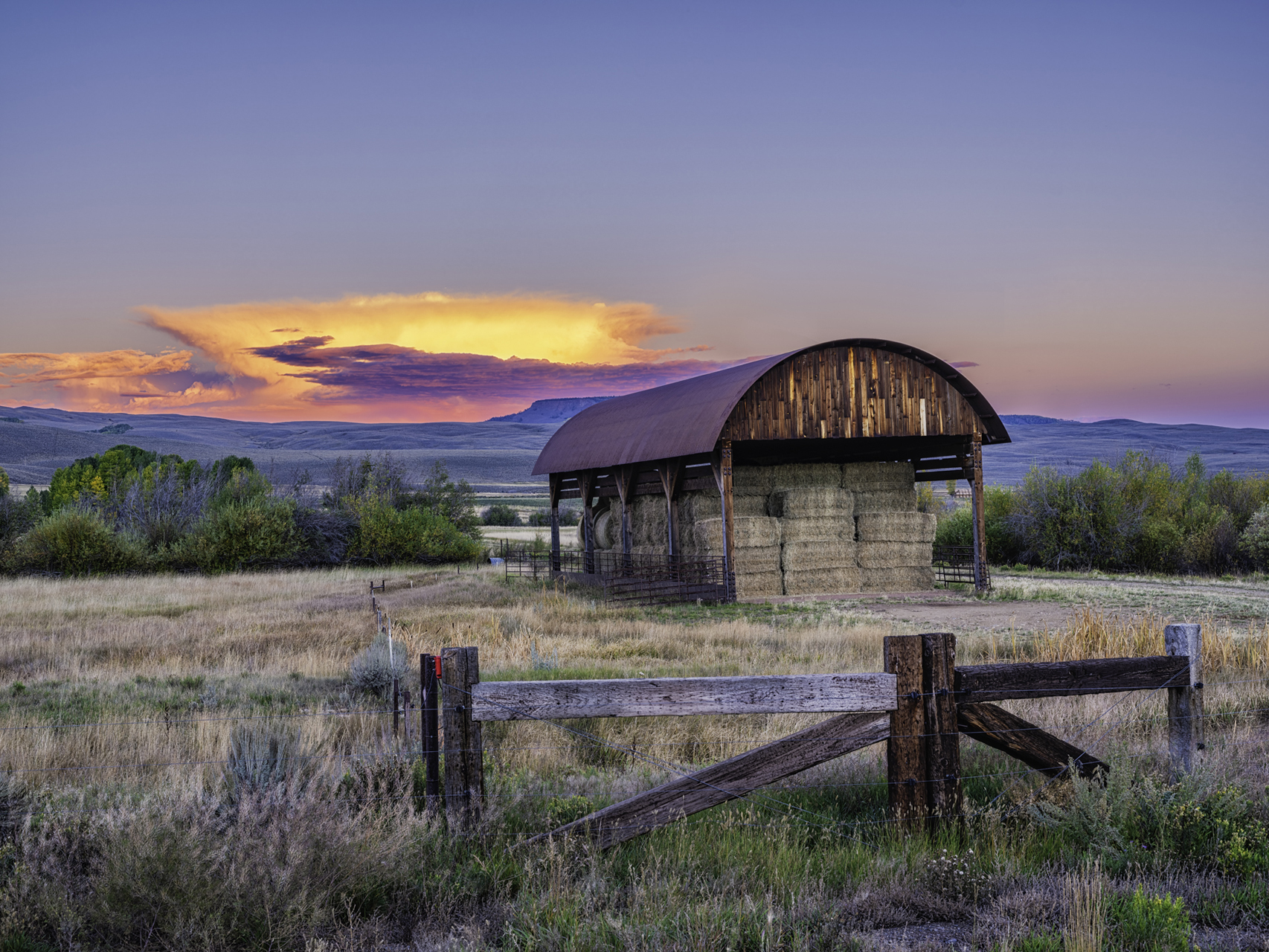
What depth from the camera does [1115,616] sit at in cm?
1309

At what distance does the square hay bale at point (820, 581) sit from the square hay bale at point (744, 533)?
43.2 inches

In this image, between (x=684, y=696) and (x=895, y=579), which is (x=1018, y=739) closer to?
(x=684, y=696)

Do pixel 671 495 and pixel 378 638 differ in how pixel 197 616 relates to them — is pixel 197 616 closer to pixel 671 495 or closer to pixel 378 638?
pixel 378 638

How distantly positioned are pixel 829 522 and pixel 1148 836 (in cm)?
1988

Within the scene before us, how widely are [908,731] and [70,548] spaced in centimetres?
3387

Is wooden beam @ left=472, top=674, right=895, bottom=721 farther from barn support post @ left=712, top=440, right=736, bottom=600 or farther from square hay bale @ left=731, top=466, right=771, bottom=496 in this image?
square hay bale @ left=731, top=466, right=771, bottom=496

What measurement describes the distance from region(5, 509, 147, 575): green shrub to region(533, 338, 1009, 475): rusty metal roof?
1529 cm

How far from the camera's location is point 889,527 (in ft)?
85.0

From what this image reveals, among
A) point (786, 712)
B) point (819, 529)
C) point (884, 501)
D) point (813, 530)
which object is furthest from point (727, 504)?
point (786, 712)

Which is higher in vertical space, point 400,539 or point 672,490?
point 672,490

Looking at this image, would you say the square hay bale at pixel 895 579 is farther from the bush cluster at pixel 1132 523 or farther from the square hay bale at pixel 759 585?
the bush cluster at pixel 1132 523

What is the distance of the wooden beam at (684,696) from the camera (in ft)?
17.6

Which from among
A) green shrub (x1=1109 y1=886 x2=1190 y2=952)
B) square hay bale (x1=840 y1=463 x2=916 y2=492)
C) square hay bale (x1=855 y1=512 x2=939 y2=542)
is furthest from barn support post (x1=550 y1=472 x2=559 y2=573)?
green shrub (x1=1109 y1=886 x2=1190 y2=952)

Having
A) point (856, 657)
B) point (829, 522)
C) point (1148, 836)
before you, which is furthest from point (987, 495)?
point (1148, 836)
